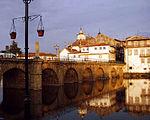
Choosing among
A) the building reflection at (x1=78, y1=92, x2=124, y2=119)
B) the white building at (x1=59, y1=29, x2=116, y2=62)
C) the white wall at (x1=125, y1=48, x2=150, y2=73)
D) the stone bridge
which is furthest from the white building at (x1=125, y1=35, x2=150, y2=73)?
the building reflection at (x1=78, y1=92, x2=124, y2=119)

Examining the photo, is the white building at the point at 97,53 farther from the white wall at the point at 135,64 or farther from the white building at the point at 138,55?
the white building at the point at 138,55

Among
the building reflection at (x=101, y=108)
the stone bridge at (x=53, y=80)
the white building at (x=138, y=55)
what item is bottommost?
the building reflection at (x=101, y=108)

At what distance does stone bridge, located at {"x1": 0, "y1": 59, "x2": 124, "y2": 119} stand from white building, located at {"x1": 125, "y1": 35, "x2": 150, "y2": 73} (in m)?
14.3

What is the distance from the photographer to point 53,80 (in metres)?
38.5

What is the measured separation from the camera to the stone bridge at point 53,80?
27062 millimetres

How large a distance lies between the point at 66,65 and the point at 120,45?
172 feet

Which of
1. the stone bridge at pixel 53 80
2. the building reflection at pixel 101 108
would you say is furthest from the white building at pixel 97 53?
the building reflection at pixel 101 108

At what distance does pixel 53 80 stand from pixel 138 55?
1559 inches

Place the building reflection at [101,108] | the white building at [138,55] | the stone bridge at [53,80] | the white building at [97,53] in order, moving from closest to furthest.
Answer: the building reflection at [101,108] < the stone bridge at [53,80] < the white building at [138,55] < the white building at [97,53]

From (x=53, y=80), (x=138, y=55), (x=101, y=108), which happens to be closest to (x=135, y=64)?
(x=138, y=55)

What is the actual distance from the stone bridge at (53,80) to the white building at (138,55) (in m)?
14.3

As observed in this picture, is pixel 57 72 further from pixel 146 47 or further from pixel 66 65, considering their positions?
pixel 146 47

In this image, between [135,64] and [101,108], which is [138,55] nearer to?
[135,64]

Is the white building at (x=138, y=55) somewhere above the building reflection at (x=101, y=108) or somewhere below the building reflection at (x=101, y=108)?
above
